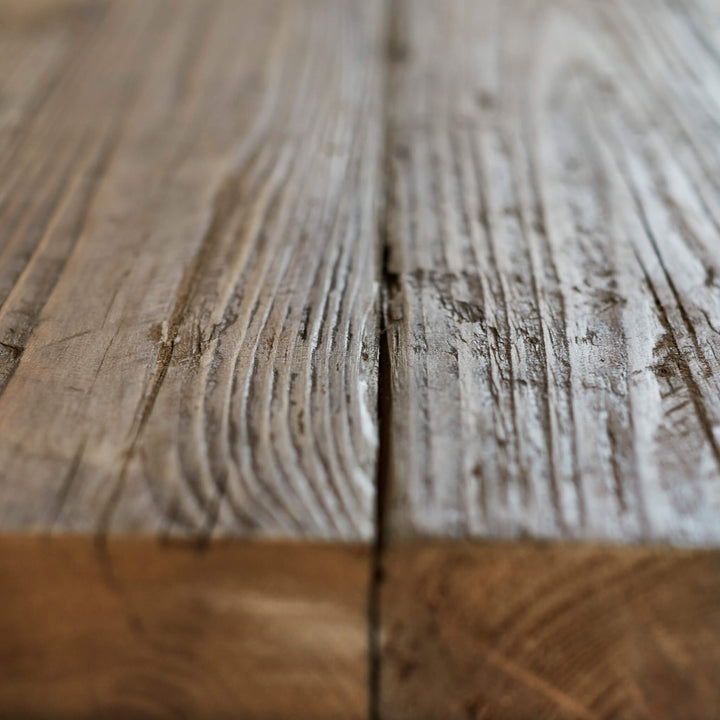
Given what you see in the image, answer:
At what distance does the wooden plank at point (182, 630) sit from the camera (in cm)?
45

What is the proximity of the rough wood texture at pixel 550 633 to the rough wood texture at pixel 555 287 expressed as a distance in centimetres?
2

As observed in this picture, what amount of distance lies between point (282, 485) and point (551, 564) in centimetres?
16

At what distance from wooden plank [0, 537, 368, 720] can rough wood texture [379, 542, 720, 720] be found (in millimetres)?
32

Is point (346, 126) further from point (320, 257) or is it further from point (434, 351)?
point (434, 351)

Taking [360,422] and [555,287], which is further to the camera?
[555,287]

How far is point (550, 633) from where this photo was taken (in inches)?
18.6

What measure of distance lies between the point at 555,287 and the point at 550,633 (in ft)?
0.97

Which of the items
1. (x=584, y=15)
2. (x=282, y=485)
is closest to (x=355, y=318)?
(x=282, y=485)

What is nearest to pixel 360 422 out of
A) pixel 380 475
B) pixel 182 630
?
pixel 380 475

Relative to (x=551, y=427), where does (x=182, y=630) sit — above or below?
below

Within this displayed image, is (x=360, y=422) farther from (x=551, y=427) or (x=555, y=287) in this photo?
(x=555, y=287)

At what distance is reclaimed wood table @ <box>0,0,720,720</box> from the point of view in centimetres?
45

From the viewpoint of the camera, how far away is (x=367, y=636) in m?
0.47

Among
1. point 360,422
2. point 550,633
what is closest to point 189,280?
point 360,422
